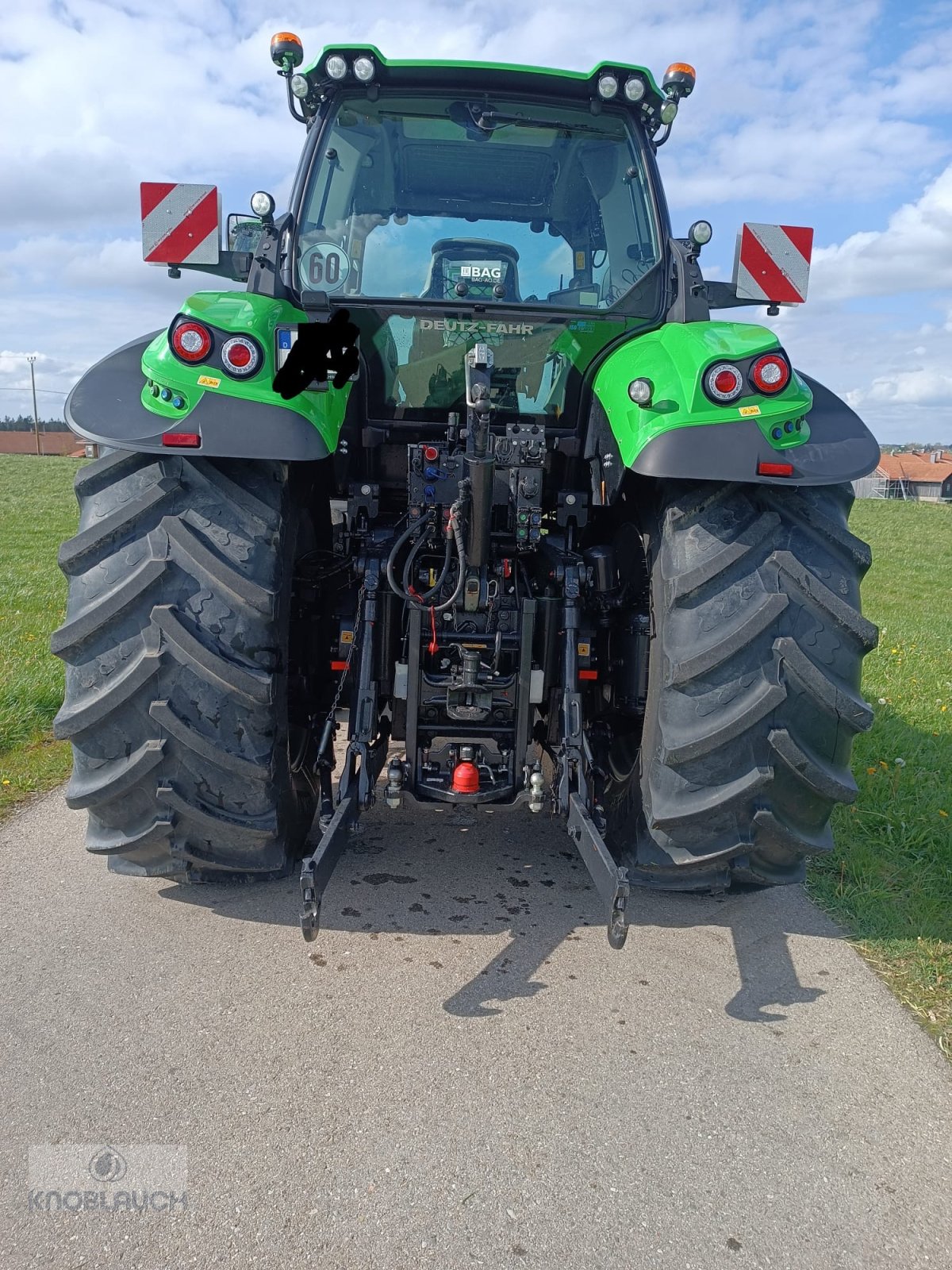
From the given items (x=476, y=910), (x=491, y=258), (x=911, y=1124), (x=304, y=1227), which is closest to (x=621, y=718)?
(x=476, y=910)

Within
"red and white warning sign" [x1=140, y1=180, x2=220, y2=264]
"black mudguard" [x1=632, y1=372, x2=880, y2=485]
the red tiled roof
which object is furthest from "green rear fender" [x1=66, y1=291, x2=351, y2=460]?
the red tiled roof

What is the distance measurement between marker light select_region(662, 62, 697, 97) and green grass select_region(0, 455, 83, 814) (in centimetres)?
400

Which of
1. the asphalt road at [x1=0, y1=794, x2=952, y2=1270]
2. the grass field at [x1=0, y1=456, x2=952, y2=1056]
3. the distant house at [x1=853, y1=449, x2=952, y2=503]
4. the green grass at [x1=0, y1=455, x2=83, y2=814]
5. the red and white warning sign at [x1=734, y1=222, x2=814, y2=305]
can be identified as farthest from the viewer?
the distant house at [x1=853, y1=449, x2=952, y2=503]

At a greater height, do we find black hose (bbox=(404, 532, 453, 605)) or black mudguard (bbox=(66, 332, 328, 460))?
black mudguard (bbox=(66, 332, 328, 460))

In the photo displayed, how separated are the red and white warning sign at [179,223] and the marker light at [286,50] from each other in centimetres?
52

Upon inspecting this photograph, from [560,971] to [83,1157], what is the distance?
1411mm

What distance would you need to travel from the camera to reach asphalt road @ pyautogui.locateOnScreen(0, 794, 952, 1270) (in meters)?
1.89

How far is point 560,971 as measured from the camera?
9.39 feet

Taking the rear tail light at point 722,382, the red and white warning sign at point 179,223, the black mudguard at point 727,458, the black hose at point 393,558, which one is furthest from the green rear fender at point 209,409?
the rear tail light at point 722,382

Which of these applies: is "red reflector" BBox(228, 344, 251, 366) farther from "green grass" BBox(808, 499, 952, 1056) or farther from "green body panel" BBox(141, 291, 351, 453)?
"green grass" BBox(808, 499, 952, 1056)

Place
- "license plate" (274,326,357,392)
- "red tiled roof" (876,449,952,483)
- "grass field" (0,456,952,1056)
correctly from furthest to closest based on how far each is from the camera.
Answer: "red tiled roof" (876,449,952,483)
"grass field" (0,456,952,1056)
"license plate" (274,326,357,392)

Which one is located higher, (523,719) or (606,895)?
(523,719)

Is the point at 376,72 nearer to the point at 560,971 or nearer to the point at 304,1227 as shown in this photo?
the point at 560,971

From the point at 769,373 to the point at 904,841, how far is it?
2405 mm
